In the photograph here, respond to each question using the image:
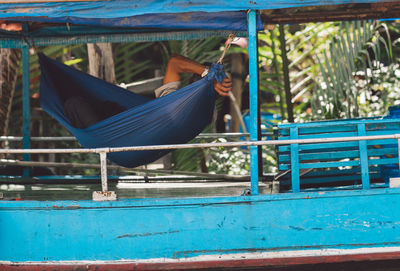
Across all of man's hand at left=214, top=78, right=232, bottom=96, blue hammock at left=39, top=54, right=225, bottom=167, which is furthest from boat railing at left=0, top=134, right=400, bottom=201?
man's hand at left=214, top=78, right=232, bottom=96

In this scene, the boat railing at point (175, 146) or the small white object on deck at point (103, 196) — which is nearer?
the boat railing at point (175, 146)

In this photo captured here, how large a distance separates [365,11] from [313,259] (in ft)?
8.30

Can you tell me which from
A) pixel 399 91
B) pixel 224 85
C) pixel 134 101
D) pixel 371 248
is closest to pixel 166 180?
pixel 134 101

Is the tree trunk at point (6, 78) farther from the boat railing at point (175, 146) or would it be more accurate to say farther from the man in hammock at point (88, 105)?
the boat railing at point (175, 146)

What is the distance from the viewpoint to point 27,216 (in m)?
4.25

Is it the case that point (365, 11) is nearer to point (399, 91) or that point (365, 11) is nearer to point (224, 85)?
point (224, 85)

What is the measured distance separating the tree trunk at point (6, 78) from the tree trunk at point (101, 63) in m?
1.17

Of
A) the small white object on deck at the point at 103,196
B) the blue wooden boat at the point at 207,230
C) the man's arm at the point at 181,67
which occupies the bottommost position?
the blue wooden boat at the point at 207,230

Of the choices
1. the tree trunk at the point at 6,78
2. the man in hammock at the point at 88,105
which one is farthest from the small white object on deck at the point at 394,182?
the tree trunk at the point at 6,78

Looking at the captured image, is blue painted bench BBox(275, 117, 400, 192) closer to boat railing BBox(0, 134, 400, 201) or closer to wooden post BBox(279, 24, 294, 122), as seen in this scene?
boat railing BBox(0, 134, 400, 201)

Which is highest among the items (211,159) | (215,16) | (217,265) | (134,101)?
(215,16)

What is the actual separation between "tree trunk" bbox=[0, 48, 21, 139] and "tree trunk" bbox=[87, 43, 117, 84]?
3.83 feet

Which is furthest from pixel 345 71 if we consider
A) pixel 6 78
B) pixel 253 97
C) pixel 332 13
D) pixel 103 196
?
pixel 6 78

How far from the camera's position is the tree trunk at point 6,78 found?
23.7ft
